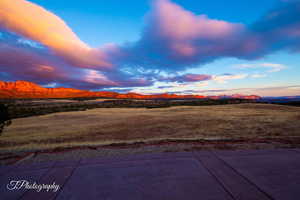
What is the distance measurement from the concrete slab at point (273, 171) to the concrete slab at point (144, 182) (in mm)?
872

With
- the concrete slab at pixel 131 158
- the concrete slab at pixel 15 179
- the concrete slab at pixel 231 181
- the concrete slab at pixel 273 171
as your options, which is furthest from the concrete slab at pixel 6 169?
the concrete slab at pixel 273 171

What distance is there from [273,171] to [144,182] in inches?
117

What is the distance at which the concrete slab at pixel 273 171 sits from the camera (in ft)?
8.56

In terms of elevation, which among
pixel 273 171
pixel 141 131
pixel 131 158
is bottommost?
pixel 141 131

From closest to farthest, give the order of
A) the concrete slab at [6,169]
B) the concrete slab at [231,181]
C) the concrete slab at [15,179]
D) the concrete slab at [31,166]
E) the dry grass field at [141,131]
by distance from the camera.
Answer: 1. the concrete slab at [231,181]
2. the concrete slab at [15,179]
3. the concrete slab at [6,169]
4. the concrete slab at [31,166]
5. the dry grass field at [141,131]

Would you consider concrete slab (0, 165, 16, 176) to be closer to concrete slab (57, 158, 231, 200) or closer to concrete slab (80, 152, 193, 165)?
concrete slab (80, 152, 193, 165)

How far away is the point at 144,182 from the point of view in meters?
2.96

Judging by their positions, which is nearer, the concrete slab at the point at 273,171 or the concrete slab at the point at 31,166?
the concrete slab at the point at 273,171

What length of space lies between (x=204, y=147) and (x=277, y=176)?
2232 millimetres

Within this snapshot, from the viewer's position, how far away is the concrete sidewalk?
261cm

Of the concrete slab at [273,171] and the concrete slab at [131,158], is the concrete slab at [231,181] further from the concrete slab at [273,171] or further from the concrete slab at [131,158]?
the concrete slab at [131,158]

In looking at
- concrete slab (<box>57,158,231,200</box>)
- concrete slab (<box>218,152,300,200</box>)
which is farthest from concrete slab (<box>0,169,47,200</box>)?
concrete slab (<box>218,152,300,200</box>)

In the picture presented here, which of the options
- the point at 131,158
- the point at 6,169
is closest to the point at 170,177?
the point at 131,158

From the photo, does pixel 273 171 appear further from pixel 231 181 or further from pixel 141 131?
pixel 141 131
